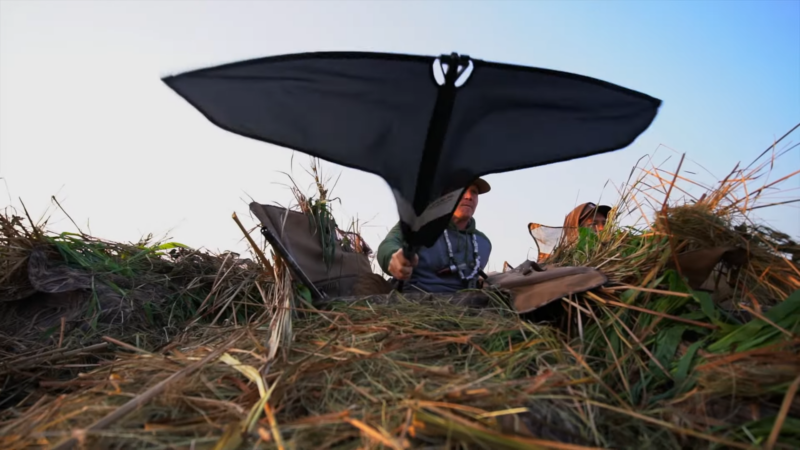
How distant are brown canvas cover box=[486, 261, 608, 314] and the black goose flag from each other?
42 centimetres

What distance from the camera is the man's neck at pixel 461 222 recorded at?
11.0 feet

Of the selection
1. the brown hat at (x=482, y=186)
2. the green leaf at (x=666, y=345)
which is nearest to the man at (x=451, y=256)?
the brown hat at (x=482, y=186)

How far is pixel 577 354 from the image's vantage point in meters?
1.60

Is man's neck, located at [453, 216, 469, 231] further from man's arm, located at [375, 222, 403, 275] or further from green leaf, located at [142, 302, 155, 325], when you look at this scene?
green leaf, located at [142, 302, 155, 325]

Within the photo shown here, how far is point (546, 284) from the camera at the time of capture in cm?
208

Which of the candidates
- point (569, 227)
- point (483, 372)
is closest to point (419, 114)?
point (483, 372)

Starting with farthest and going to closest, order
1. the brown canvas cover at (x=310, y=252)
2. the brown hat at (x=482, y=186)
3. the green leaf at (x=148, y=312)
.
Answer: the brown hat at (x=482, y=186) < the green leaf at (x=148, y=312) < the brown canvas cover at (x=310, y=252)

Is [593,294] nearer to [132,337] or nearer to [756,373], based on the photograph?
[756,373]

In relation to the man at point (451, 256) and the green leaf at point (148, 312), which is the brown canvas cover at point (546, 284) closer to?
the man at point (451, 256)

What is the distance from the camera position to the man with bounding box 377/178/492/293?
306 centimetres

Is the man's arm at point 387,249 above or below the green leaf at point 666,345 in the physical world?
above

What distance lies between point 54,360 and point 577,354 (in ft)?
6.58

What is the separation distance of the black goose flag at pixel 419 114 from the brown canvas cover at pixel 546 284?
1.37 feet

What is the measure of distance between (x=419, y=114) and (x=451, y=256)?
4.37 ft
